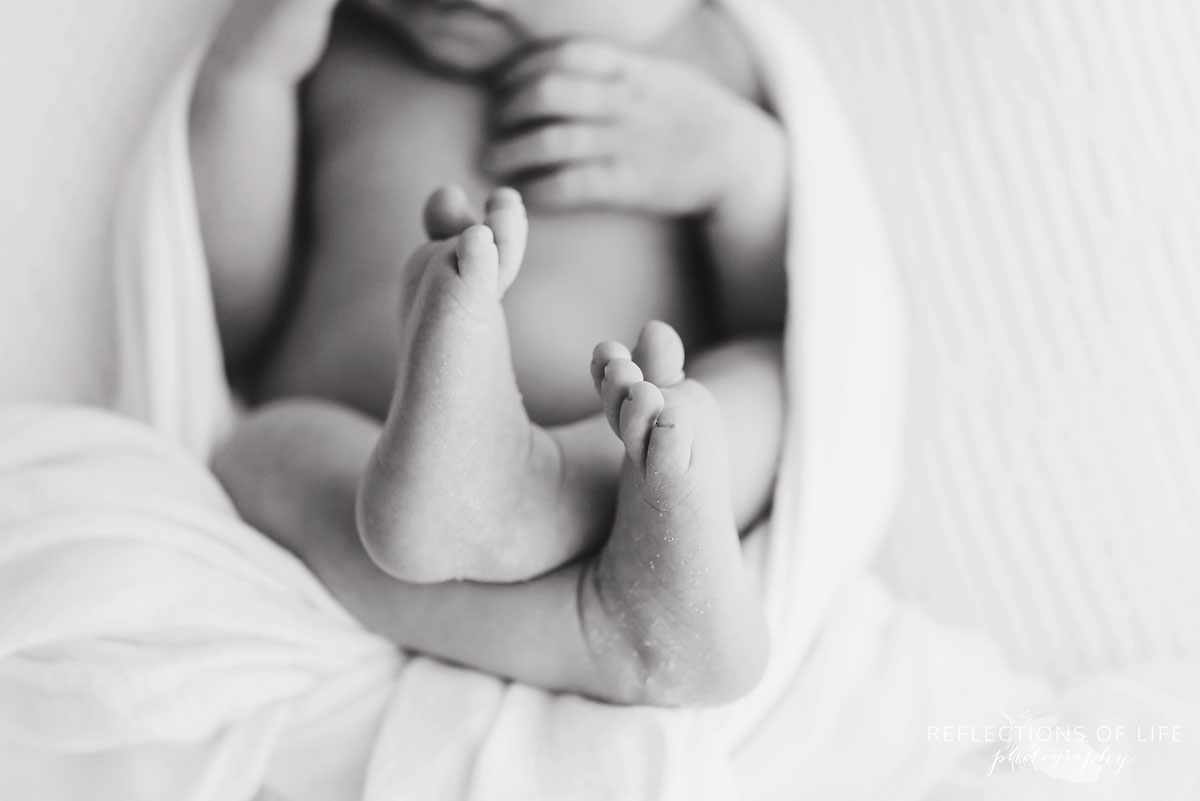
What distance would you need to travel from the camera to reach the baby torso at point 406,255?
808 mm

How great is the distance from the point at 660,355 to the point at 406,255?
1.07 feet

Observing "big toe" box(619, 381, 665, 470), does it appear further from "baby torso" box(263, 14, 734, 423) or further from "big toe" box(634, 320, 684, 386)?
"baby torso" box(263, 14, 734, 423)

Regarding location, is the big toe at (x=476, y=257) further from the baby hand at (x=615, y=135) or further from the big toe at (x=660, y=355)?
the baby hand at (x=615, y=135)

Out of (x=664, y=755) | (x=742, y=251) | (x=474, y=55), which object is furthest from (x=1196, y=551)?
(x=474, y=55)

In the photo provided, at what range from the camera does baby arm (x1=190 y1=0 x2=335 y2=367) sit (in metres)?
0.86

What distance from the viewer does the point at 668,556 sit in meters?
0.57

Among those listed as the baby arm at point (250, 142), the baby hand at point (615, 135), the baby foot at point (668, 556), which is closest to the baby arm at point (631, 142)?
the baby hand at point (615, 135)

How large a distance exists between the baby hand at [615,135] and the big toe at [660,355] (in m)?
0.28

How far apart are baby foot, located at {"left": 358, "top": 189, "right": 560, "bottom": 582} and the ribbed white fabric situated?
1.87ft

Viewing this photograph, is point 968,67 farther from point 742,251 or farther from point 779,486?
point 779,486

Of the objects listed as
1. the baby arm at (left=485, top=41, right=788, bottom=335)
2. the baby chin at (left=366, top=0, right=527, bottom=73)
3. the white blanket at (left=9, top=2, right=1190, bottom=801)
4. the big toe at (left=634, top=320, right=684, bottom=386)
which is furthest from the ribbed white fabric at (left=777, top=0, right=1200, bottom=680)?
the big toe at (left=634, top=320, right=684, bottom=386)

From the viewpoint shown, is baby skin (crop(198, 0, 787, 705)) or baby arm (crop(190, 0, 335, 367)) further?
baby arm (crop(190, 0, 335, 367))

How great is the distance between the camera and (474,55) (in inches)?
34.1

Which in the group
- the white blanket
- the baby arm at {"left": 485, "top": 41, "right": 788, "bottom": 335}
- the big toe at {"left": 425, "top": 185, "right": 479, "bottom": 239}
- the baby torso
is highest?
the big toe at {"left": 425, "top": 185, "right": 479, "bottom": 239}
